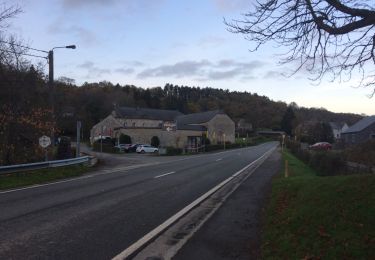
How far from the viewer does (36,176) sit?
22.1 metres

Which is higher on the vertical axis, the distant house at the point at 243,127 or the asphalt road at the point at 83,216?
the distant house at the point at 243,127

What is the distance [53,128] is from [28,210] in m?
16.3

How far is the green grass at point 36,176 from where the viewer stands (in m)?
19.3

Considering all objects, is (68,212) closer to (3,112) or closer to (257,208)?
(257,208)

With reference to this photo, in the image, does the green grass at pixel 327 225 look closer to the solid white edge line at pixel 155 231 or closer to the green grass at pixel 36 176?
the solid white edge line at pixel 155 231

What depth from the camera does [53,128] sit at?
27172 mm

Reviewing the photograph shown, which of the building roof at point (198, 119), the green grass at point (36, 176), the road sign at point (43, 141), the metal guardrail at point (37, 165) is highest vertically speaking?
the building roof at point (198, 119)

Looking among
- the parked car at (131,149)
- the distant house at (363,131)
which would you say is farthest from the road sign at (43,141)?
the distant house at (363,131)

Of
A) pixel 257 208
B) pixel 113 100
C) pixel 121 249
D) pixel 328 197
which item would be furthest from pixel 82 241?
pixel 113 100

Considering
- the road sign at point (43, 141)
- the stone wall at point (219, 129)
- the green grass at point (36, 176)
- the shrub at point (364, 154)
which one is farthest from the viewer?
the stone wall at point (219, 129)

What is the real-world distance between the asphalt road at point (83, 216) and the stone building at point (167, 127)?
5929 centimetres

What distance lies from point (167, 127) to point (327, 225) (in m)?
68.0

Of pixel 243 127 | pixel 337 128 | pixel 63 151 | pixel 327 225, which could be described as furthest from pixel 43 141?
pixel 243 127

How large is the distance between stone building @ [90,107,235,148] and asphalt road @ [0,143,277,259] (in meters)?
59.3
